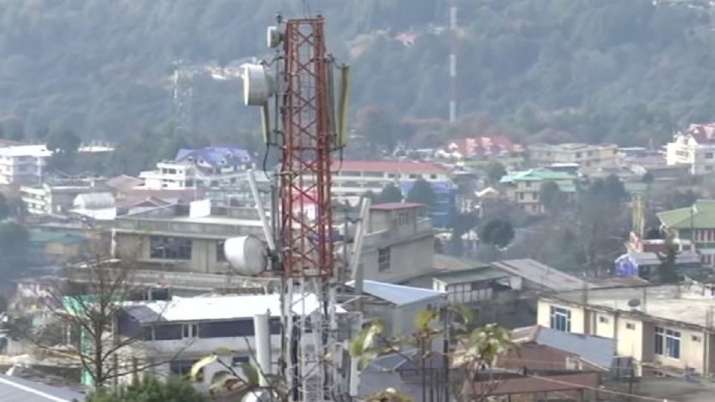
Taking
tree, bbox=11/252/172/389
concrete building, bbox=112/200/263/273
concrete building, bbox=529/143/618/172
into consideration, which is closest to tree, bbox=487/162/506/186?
concrete building, bbox=529/143/618/172

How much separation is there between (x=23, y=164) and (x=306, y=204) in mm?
26593

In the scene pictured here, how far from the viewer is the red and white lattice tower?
481 centimetres

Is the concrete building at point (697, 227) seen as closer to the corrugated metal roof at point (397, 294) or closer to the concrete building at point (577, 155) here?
the corrugated metal roof at point (397, 294)

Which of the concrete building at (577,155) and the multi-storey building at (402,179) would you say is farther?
the concrete building at (577,155)

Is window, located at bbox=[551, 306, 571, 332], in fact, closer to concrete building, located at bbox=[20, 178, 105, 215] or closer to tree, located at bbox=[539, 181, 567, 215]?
concrete building, located at bbox=[20, 178, 105, 215]

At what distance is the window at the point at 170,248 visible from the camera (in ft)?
44.2

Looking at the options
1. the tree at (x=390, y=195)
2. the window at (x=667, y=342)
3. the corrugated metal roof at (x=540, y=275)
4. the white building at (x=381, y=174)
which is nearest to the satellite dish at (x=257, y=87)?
the window at (x=667, y=342)

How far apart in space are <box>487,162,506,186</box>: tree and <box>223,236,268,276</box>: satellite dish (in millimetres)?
26684

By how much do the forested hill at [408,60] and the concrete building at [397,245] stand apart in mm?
22164

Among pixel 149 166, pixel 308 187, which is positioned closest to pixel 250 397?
pixel 308 187

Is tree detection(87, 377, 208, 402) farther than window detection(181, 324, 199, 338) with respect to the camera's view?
No

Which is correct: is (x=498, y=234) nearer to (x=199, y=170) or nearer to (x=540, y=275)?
(x=540, y=275)

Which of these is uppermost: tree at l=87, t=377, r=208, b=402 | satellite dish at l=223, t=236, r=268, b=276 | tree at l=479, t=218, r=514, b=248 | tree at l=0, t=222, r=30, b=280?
satellite dish at l=223, t=236, r=268, b=276

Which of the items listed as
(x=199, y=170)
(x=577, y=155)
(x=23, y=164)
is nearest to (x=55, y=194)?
(x=199, y=170)
